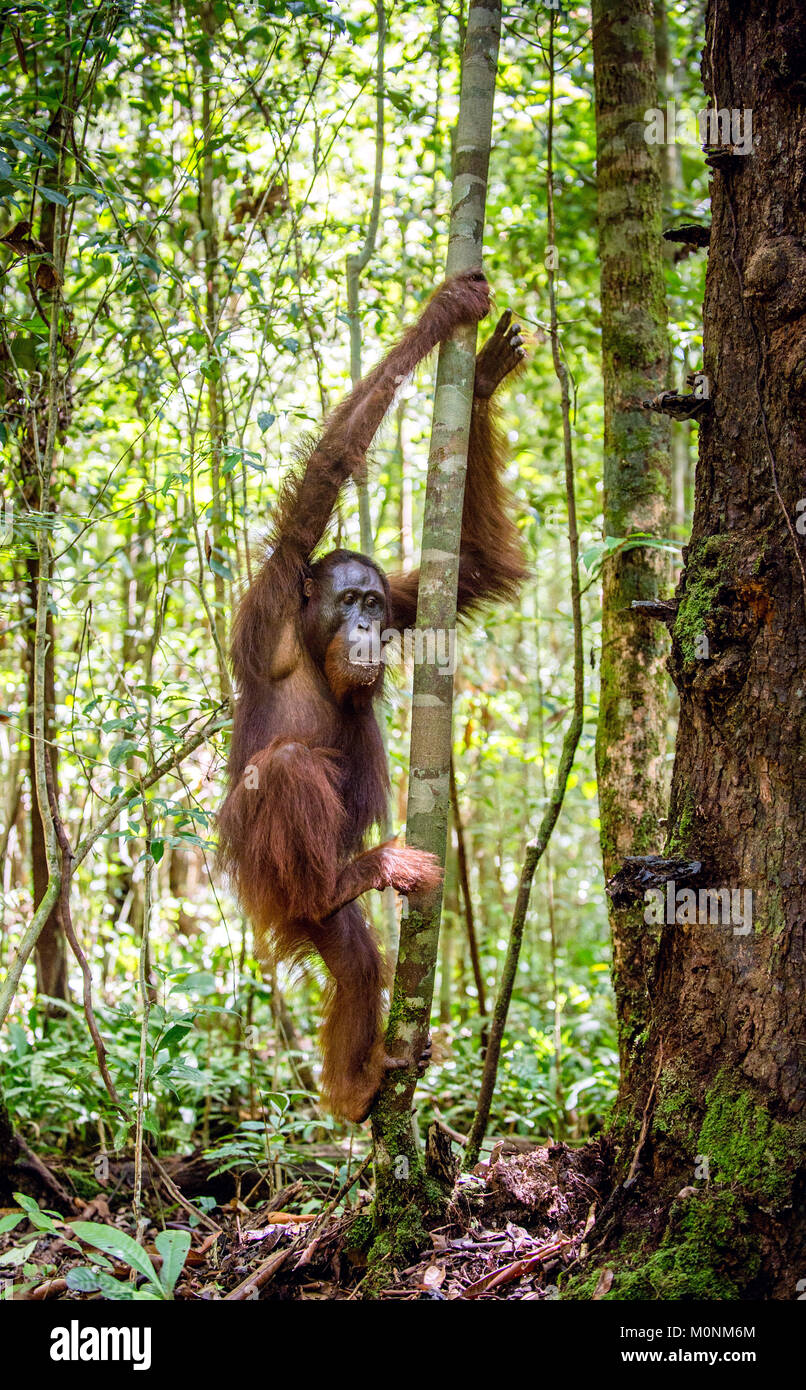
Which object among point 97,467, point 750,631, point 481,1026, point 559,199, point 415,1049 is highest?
point 559,199

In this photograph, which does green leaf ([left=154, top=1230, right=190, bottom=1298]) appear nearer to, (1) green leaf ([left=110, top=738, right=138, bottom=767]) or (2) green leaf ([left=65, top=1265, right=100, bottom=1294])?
(2) green leaf ([left=65, top=1265, right=100, bottom=1294])

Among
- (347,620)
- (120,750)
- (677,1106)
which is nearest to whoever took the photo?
(677,1106)

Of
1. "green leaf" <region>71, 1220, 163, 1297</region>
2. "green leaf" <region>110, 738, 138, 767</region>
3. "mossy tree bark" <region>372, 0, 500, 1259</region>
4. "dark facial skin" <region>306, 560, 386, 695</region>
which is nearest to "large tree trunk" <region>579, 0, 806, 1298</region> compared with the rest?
"mossy tree bark" <region>372, 0, 500, 1259</region>

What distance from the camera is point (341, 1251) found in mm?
3229

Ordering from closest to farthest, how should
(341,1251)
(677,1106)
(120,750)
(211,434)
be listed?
(677,1106) < (341,1251) < (120,750) < (211,434)

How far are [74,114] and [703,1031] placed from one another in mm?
4021

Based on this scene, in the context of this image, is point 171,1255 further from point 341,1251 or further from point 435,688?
point 435,688

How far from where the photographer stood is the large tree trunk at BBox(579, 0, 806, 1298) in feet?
7.98

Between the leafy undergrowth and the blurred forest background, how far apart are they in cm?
44

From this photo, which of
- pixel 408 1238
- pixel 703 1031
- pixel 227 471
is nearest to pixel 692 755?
pixel 703 1031

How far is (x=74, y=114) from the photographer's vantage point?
4094 millimetres

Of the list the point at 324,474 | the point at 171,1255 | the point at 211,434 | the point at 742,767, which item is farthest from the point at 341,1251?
the point at 211,434

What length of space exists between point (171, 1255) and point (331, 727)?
2137 millimetres
